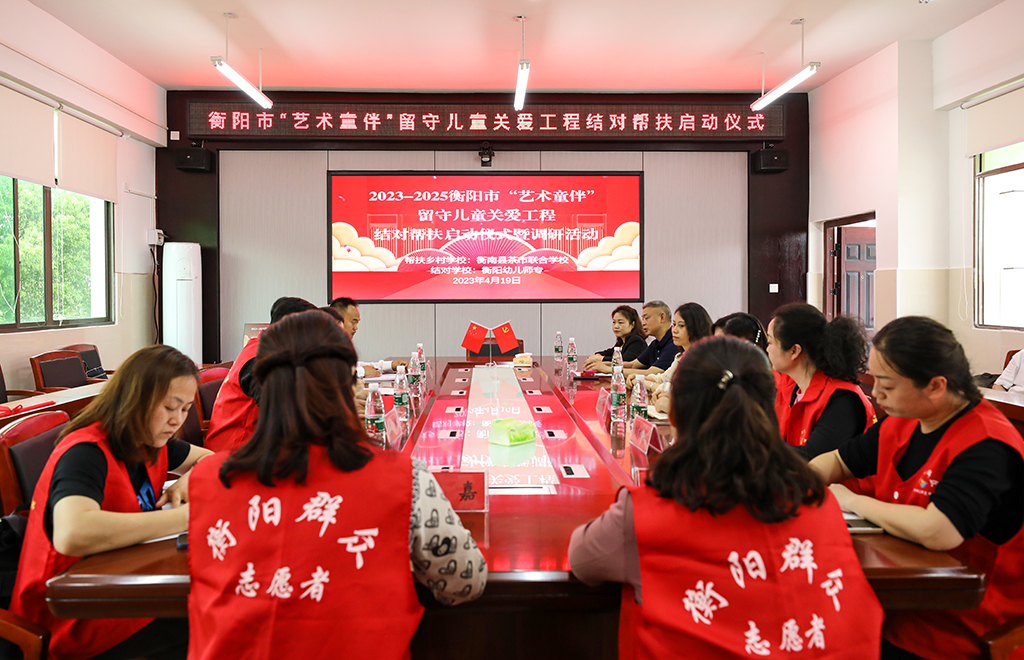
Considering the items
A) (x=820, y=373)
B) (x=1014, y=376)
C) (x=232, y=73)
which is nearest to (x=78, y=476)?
(x=820, y=373)

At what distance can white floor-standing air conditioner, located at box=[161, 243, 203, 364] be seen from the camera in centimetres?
592

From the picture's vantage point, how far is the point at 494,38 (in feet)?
16.3

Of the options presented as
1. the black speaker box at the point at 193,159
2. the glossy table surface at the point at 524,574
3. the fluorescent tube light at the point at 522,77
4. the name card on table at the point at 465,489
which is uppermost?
the fluorescent tube light at the point at 522,77

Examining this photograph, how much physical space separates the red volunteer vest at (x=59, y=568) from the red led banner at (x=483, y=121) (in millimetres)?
5058

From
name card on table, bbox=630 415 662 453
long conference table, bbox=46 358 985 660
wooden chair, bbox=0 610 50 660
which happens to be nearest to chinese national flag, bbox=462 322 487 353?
long conference table, bbox=46 358 985 660

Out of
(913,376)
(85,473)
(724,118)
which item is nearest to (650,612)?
(913,376)

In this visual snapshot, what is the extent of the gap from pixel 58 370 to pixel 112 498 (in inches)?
150

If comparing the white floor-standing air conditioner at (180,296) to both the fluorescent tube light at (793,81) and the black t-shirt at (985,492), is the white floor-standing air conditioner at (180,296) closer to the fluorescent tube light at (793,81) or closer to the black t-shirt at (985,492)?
the fluorescent tube light at (793,81)

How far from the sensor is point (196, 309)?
6043mm

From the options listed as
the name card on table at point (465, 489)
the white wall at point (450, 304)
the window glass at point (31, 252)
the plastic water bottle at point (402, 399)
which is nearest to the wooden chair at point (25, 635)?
the name card on table at point (465, 489)

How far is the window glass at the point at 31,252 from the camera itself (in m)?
4.68

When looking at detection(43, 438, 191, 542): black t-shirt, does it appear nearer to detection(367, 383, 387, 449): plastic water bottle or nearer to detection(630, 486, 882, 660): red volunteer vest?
detection(367, 383, 387, 449): plastic water bottle

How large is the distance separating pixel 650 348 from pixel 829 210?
293cm

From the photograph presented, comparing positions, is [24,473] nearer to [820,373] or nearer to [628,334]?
[820,373]
